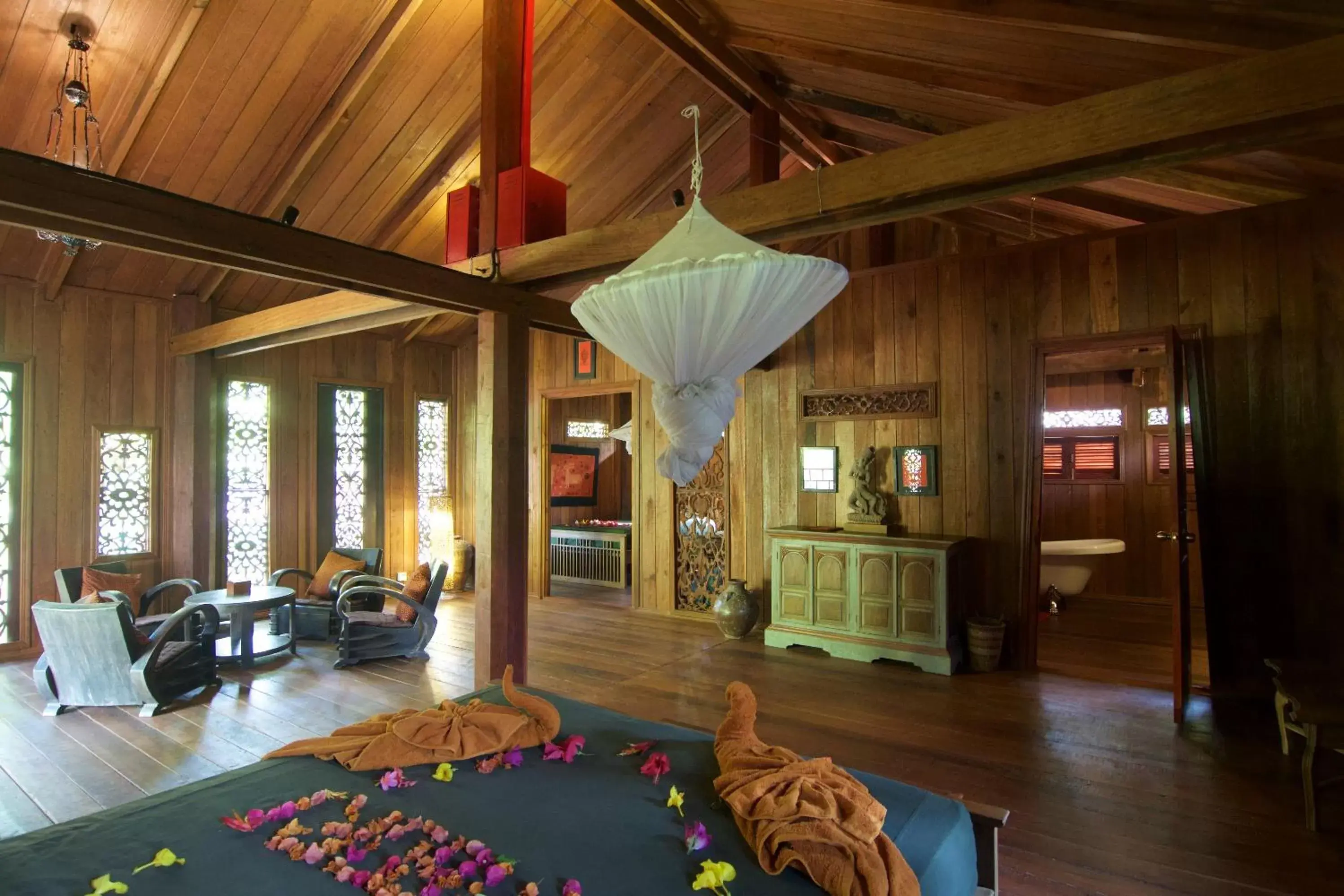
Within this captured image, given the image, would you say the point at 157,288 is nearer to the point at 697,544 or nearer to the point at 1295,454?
the point at 697,544

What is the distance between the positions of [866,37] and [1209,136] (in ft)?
5.81

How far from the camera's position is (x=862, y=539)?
4855 mm

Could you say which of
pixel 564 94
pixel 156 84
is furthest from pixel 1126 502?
pixel 156 84

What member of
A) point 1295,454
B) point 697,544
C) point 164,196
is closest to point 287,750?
point 164,196

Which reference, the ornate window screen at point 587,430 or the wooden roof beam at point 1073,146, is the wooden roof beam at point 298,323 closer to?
the wooden roof beam at point 1073,146

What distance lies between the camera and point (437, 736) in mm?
2332

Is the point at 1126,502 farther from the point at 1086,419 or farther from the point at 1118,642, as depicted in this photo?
the point at 1118,642

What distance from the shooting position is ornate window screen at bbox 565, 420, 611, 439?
9469 millimetres

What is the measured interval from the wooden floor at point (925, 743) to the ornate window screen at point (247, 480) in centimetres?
157

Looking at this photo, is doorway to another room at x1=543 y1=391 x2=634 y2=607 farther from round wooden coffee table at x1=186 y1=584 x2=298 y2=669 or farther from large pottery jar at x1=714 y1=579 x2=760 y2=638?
round wooden coffee table at x1=186 y1=584 x2=298 y2=669

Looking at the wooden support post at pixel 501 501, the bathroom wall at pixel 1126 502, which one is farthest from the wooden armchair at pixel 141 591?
the bathroom wall at pixel 1126 502

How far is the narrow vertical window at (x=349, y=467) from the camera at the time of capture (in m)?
6.86

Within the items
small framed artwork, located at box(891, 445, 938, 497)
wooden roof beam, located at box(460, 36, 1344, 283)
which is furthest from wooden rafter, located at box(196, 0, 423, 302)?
small framed artwork, located at box(891, 445, 938, 497)

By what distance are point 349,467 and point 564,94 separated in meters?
4.21
